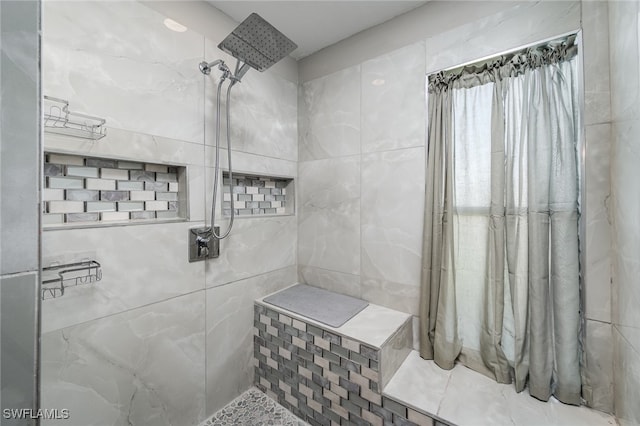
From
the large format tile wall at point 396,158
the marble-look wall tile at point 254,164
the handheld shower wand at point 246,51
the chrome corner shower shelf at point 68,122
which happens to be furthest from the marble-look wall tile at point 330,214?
the chrome corner shower shelf at point 68,122

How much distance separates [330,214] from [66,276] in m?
1.36

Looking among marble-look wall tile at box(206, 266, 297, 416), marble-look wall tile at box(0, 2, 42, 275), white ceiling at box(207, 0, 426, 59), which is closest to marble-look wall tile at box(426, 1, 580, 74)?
white ceiling at box(207, 0, 426, 59)

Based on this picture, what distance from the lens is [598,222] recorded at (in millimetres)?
1062

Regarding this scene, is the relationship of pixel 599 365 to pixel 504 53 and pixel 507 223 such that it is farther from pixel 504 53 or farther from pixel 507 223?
pixel 504 53

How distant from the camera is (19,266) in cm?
37

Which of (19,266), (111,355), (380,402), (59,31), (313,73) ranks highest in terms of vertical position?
(313,73)

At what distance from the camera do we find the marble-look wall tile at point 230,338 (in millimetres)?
1450

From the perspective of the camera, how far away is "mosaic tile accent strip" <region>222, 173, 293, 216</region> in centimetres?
163

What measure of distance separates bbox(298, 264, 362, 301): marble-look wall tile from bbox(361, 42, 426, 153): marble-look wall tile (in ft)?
2.85

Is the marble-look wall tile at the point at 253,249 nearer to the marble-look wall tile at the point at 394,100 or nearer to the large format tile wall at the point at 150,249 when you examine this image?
the large format tile wall at the point at 150,249

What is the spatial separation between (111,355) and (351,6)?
6.94 feet

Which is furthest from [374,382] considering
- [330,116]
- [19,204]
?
[330,116]

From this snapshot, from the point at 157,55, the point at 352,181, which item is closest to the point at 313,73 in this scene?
the point at 352,181

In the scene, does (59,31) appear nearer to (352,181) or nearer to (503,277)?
(352,181)
